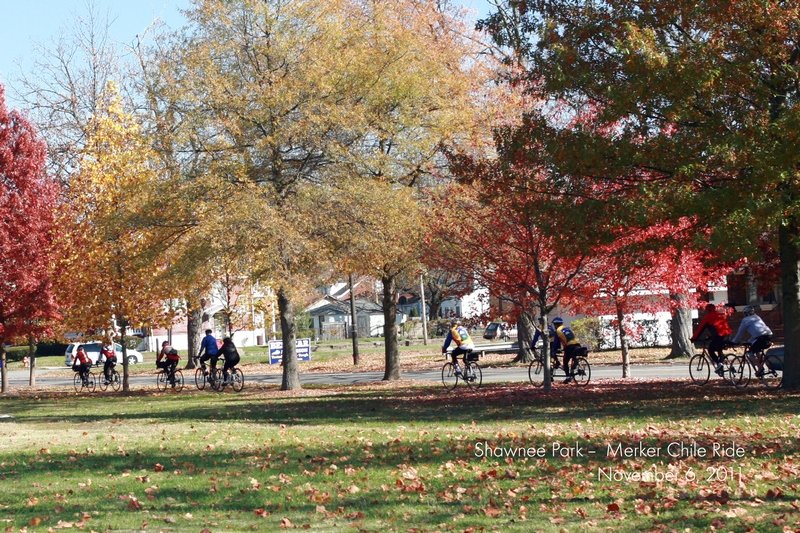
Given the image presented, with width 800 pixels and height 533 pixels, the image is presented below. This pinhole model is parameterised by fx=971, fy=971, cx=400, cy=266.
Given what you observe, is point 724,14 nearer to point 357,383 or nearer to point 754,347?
point 754,347

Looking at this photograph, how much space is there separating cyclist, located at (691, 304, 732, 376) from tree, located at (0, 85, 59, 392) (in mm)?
18029

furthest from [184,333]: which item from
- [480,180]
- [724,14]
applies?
[724,14]

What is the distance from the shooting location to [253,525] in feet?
27.4

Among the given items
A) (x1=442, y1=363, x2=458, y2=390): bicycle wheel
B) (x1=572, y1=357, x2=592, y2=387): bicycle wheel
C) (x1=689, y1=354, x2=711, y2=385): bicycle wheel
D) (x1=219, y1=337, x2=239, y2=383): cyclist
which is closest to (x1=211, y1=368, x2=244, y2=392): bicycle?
(x1=219, y1=337, x2=239, y2=383): cyclist

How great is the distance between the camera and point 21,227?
27.1 meters

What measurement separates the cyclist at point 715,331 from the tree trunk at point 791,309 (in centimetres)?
278

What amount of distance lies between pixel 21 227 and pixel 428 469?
1981 centimetres

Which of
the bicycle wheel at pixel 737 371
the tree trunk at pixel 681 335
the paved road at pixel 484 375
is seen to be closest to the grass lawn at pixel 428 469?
the bicycle wheel at pixel 737 371

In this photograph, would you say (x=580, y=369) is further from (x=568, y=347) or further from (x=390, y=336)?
(x=390, y=336)

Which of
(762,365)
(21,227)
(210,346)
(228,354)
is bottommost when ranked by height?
(762,365)

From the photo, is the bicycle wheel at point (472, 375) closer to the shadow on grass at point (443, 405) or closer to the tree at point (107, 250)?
the shadow on grass at point (443, 405)

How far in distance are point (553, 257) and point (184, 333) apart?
6617 cm

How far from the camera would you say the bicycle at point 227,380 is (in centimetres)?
3016

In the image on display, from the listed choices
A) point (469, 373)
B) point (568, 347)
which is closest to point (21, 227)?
point (469, 373)
